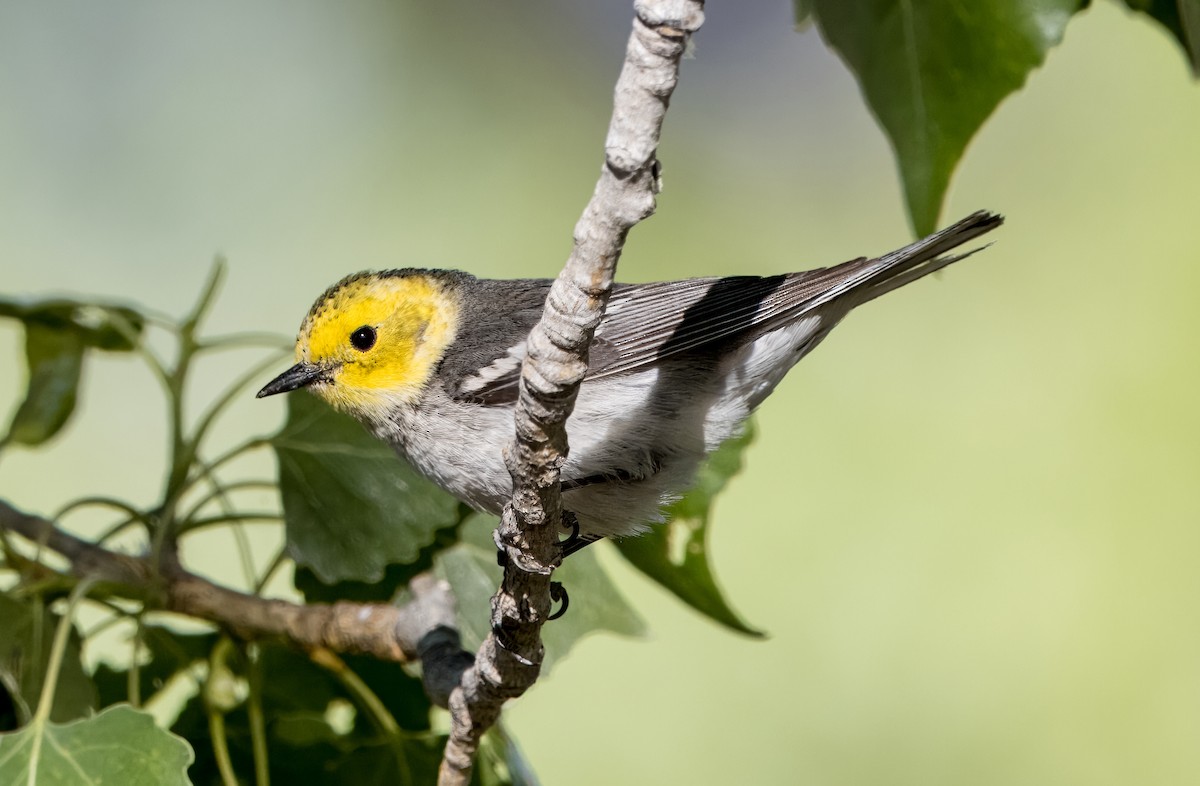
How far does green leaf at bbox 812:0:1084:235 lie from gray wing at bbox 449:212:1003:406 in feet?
0.67

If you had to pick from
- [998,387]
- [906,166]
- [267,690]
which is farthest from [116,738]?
[998,387]

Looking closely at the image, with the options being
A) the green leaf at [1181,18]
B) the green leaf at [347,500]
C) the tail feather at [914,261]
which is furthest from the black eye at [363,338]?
the green leaf at [1181,18]

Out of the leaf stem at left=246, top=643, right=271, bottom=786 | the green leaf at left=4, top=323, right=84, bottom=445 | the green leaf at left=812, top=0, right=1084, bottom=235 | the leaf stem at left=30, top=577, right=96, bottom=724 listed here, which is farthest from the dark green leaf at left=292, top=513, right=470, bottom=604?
the green leaf at left=812, top=0, right=1084, bottom=235

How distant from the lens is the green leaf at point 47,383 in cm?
250

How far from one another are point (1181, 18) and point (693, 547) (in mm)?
1233

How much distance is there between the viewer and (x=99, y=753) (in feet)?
5.75

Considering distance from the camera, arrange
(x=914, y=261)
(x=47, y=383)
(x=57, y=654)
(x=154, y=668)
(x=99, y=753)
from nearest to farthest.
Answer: (x=99, y=753), (x=57, y=654), (x=914, y=261), (x=154, y=668), (x=47, y=383)

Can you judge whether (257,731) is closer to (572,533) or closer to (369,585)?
(369,585)

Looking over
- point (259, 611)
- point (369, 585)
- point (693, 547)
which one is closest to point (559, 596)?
point (693, 547)

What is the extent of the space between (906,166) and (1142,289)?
3358mm

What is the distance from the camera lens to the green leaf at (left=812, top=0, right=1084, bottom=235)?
2.03 metres

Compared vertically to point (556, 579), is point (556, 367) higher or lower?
higher

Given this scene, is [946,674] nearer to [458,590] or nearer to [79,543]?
[458,590]

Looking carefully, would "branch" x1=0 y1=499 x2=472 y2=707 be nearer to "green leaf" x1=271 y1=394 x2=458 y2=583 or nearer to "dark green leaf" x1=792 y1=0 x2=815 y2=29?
"green leaf" x1=271 y1=394 x2=458 y2=583
